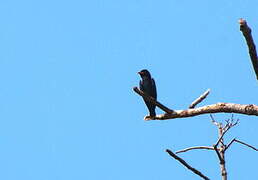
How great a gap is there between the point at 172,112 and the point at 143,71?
5.67 metres

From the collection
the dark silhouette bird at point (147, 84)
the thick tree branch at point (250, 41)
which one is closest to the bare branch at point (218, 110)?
the thick tree branch at point (250, 41)

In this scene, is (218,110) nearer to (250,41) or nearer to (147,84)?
(250,41)

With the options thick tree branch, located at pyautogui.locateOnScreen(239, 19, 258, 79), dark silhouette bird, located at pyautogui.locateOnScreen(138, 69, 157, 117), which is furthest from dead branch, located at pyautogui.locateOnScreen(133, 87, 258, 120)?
dark silhouette bird, located at pyautogui.locateOnScreen(138, 69, 157, 117)

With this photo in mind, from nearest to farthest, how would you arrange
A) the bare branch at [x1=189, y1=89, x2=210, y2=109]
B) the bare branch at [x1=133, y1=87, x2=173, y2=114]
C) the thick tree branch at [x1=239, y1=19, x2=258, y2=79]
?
the thick tree branch at [x1=239, y1=19, x2=258, y2=79] < the bare branch at [x1=133, y1=87, x2=173, y2=114] < the bare branch at [x1=189, y1=89, x2=210, y2=109]

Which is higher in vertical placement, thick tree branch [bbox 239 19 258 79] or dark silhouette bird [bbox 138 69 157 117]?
dark silhouette bird [bbox 138 69 157 117]

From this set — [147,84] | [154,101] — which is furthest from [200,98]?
[147,84]

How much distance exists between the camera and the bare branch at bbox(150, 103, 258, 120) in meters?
4.18

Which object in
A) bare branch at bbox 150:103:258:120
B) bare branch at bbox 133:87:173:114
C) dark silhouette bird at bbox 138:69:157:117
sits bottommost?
bare branch at bbox 150:103:258:120

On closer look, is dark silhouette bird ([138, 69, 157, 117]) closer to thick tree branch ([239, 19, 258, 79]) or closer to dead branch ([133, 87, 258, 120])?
dead branch ([133, 87, 258, 120])

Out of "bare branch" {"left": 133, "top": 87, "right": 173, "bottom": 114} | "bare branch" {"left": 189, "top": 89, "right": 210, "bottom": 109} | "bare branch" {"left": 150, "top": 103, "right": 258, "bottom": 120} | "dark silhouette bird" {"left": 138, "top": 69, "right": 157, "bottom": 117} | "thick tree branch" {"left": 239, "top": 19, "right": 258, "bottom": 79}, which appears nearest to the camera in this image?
"thick tree branch" {"left": 239, "top": 19, "right": 258, "bottom": 79}

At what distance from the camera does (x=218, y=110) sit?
14.6 feet

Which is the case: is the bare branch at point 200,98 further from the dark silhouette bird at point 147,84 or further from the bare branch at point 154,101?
the dark silhouette bird at point 147,84

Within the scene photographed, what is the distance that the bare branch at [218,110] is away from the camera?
4180 mm

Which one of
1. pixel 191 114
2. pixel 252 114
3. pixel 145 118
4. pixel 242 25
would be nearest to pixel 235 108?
pixel 252 114
